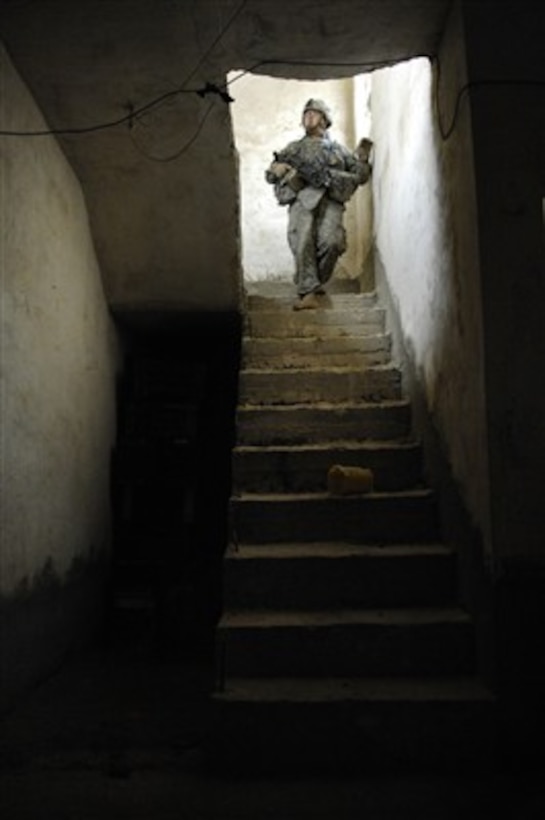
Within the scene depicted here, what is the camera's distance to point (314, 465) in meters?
4.37

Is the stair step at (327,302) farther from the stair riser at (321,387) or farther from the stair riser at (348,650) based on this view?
the stair riser at (348,650)

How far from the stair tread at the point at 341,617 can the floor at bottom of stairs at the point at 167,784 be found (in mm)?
508

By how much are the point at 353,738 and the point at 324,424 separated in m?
2.34

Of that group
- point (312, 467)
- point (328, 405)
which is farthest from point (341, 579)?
point (328, 405)

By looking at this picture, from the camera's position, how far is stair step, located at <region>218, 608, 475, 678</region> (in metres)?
3.13

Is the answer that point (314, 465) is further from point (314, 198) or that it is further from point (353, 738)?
point (314, 198)

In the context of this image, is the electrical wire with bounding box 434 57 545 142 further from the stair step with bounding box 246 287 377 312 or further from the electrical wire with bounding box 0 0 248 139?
the stair step with bounding box 246 287 377 312

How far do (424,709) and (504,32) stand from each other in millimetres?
2998

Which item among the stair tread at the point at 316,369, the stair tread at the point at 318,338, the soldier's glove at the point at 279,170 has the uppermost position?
the soldier's glove at the point at 279,170

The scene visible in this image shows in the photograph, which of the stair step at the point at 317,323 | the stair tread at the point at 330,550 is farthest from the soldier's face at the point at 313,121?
the stair tread at the point at 330,550

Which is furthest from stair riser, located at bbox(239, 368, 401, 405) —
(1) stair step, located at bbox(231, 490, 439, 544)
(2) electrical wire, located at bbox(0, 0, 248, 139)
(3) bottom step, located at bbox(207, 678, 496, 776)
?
(3) bottom step, located at bbox(207, 678, 496, 776)

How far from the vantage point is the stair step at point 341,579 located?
3496 mm

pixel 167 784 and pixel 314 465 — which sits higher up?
pixel 314 465

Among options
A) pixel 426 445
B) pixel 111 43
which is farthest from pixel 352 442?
pixel 111 43
